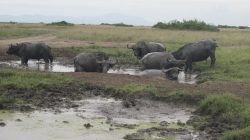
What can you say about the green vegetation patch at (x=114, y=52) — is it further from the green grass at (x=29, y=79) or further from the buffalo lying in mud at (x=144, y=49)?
the green grass at (x=29, y=79)

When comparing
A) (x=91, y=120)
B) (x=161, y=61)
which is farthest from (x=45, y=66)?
(x=91, y=120)

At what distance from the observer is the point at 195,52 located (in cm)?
2142


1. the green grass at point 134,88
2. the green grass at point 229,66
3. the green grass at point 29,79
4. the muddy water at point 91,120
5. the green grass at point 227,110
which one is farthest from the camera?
the green grass at point 229,66

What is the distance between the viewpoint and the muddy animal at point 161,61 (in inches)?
758

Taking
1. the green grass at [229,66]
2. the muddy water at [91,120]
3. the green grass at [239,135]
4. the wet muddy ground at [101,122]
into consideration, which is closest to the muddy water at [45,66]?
the green grass at [229,66]

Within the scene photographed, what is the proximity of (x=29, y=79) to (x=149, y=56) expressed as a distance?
6.77 meters

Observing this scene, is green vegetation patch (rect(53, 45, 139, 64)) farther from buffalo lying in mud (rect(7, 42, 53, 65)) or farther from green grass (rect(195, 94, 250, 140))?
green grass (rect(195, 94, 250, 140))

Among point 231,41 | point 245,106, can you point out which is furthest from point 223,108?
point 231,41

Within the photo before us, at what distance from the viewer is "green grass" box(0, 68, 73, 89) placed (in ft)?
47.0

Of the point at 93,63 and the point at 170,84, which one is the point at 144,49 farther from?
the point at 170,84

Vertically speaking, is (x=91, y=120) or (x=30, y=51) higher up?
(x=30, y=51)

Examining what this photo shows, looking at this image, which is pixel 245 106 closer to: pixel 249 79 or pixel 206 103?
pixel 206 103

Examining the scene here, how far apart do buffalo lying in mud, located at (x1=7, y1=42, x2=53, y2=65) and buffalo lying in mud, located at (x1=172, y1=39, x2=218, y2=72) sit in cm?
615

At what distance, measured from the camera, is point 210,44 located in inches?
854
